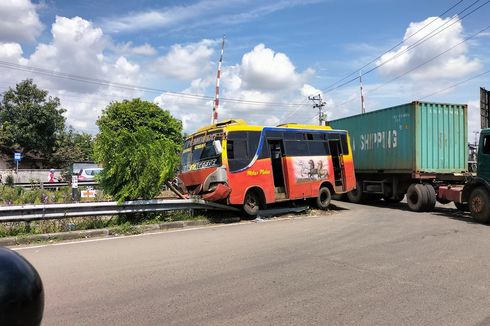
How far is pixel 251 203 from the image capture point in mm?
13656

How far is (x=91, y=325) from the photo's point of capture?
14.9ft

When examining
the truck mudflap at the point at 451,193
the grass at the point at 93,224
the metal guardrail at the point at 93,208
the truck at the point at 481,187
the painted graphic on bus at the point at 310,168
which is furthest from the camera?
the painted graphic on bus at the point at 310,168

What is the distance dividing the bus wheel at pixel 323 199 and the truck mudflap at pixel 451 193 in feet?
12.2

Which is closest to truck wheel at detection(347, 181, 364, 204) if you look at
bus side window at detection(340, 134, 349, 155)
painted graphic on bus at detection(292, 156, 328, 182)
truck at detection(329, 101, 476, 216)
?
truck at detection(329, 101, 476, 216)

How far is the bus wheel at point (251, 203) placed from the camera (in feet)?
44.1

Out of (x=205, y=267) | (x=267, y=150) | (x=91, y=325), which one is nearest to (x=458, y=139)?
(x=267, y=150)

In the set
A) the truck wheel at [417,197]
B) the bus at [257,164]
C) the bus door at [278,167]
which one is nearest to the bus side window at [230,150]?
the bus at [257,164]

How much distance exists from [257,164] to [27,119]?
38207 millimetres

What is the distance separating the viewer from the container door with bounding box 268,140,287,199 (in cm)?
1448

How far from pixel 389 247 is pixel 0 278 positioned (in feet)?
25.5

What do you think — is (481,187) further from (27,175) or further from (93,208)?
(27,175)

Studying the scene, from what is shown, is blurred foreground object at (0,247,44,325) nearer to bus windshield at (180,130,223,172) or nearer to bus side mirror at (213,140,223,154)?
bus side mirror at (213,140,223,154)

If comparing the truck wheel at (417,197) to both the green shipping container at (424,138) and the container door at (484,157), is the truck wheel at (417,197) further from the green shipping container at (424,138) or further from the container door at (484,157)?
the container door at (484,157)

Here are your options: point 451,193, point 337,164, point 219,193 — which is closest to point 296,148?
point 337,164
